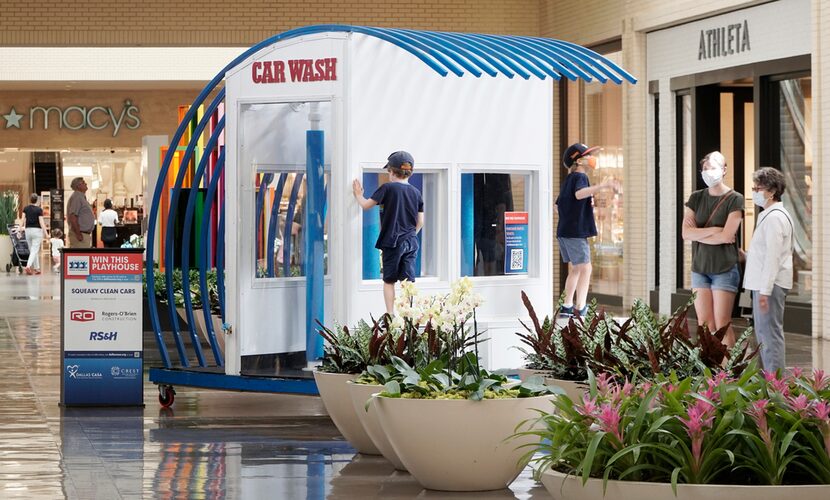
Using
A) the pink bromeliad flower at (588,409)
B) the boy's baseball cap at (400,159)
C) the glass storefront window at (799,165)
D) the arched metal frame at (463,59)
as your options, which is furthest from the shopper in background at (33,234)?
the pink bromeliad flower at (588,409)

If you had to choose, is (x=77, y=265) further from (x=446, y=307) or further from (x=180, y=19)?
(x=180, y=19)

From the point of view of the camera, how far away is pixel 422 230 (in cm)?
1134

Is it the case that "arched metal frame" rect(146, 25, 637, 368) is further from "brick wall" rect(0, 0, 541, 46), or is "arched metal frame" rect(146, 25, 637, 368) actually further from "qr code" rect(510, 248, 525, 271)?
"brick wall" rect(0, 0, 541, 46)

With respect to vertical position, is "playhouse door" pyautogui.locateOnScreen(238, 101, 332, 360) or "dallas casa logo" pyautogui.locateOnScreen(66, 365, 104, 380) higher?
"playhouse door" pyautogui.locateOnScreen(238, 101, 332, 360)

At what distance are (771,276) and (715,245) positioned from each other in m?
0.96

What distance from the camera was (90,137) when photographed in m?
37.9

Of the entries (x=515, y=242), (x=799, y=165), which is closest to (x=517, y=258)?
(x=515, y=242)

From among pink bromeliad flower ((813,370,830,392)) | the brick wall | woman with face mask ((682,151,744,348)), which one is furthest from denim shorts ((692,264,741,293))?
the brick wall

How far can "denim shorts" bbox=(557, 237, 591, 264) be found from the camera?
584 inches

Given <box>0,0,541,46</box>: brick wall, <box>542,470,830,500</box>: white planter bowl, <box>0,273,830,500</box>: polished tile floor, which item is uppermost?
<box>0,0,541,46</box>: brick wall

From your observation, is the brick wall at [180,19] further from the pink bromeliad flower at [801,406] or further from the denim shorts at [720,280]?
the pink bromeliad flower at [801,406]

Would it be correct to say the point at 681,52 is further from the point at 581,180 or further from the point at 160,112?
the point at 160,112

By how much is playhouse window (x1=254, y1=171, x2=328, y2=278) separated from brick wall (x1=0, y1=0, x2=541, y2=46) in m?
13.3

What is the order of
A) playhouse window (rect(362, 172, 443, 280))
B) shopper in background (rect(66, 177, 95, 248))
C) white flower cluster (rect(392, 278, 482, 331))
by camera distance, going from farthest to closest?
shopper in background (rect(66, 177, 95, 248)), playhouse window (rect(362, 172, 443, 280)), white flower cluster (rect(392, 278, 482, 331))
